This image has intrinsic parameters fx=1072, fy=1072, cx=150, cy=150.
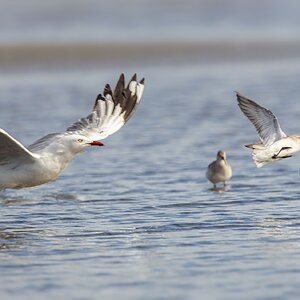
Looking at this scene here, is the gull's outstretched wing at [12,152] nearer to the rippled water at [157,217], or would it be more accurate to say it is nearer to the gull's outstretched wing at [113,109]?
the rippled water at [157,217]

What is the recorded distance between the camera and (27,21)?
33969 mm

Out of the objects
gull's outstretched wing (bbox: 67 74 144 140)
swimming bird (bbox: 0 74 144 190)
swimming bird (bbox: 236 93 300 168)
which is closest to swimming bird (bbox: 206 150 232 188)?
swimming bird (bbox: 236 93 300 168)

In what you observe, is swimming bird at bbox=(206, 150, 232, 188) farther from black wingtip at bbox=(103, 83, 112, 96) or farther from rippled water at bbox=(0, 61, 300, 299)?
black wingtip at bbox=(103, 83, 112, 96)

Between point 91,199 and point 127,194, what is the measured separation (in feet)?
1.54

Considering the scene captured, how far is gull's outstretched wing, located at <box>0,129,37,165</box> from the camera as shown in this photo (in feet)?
33.1

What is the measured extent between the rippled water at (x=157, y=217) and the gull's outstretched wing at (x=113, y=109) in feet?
2.81

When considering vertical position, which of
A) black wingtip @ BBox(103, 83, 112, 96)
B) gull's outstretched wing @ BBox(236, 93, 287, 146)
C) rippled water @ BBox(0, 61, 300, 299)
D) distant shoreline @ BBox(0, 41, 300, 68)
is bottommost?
rippled water @ BBox(0, 61, 300, 299)

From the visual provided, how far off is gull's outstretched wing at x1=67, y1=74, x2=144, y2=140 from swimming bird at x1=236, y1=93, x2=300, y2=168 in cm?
126

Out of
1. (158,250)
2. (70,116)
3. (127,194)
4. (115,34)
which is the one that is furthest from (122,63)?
(158,250)

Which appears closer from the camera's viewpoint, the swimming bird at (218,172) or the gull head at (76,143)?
the gull head at (76,143)

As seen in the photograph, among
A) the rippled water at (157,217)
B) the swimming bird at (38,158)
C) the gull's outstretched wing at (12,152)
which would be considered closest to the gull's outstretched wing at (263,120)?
the rippled water at (157,217)

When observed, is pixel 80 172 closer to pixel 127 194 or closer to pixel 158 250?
pixel 127 194

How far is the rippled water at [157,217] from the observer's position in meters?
8.41

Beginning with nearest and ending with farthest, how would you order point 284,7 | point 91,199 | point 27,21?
point 91,199 < point 27,21 < point 284,7
